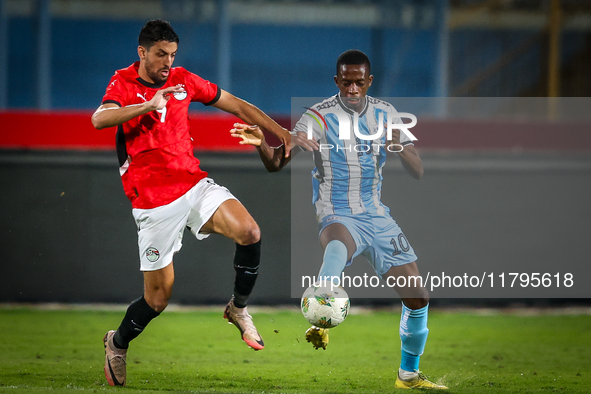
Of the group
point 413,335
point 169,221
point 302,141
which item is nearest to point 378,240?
point 413,335

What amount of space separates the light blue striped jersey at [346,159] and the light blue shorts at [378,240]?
2.6 inches

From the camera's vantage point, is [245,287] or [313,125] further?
[313,125]

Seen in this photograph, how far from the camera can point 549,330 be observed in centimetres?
676

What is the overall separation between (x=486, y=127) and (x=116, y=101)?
6786 millimetres

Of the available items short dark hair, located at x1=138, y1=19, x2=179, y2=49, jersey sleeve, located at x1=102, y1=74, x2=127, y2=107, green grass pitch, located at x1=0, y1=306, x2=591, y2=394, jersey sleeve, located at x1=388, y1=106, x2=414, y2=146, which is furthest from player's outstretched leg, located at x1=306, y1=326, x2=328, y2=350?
short dark hair, located at x1=138, y1=19, x2=179, y2=49

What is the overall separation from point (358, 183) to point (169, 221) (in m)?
1.23

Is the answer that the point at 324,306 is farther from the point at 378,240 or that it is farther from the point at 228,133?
the point at 228,133

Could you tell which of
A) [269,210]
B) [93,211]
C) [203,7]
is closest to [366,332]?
[269,210]

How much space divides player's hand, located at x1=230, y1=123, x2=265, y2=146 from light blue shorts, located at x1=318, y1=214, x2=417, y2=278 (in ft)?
2.28

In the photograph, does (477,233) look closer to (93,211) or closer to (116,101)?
(93,211)

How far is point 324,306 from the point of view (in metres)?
3.96

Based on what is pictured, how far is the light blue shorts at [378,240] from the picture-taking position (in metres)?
4.23

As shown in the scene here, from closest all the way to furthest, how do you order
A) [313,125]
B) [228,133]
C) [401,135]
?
[401,135]
[313,125]
[228,133]

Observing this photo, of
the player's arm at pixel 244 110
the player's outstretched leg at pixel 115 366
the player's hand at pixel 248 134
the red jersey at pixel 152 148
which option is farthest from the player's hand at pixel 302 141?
the player's outstretched leg at pixel 115 366
